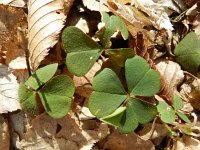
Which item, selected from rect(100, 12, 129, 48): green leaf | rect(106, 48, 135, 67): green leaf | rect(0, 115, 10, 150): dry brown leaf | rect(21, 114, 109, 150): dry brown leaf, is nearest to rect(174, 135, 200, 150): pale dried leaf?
rect(21, 114, 109, 150): dry brown leaf

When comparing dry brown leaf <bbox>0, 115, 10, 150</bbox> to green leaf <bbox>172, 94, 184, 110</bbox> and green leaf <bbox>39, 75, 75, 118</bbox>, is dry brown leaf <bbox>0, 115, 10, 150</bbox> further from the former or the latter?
green leaf <bbox>172, 94, 184, 110</bbox>

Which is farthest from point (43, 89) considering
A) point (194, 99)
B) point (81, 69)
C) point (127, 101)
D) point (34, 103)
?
point (194, 99)

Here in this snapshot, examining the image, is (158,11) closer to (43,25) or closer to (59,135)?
(43,25)

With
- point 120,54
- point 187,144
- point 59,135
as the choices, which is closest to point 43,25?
point 120,54

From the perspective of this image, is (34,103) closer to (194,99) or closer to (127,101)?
(127,101)

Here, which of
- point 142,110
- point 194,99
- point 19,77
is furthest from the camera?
point 194,99

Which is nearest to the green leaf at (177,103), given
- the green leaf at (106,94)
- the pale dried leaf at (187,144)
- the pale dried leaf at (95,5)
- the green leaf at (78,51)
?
the pale dried leaf at (187,144)

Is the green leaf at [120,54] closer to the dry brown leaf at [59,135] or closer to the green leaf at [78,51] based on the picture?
the green leaf at [78,51]
